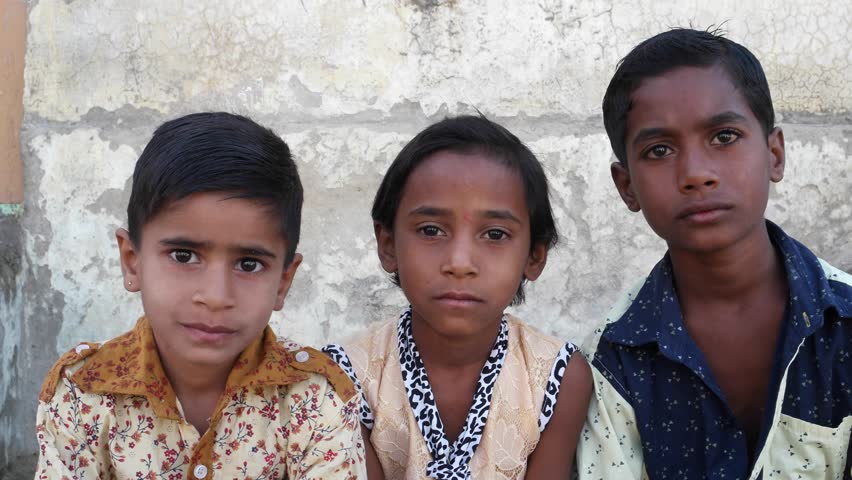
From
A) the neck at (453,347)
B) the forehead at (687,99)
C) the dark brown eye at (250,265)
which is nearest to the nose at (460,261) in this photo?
the neck at (453,347)

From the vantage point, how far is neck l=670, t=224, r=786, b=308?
2.59 m

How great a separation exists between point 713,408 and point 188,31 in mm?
2474

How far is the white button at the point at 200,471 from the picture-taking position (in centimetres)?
218

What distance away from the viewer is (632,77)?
2.69 metres

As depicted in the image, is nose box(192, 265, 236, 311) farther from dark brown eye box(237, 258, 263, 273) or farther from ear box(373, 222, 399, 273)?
ear box(373, 222, 399, 273)

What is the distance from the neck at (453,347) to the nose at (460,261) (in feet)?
0.92

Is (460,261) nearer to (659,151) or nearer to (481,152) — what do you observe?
(481,152)

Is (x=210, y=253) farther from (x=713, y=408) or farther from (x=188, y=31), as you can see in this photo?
(x=188, y=31)

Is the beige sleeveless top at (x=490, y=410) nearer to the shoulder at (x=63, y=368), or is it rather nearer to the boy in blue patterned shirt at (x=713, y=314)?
the boy in blue patterned shirt at (x=713, y=314)

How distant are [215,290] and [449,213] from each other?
28.3 inches

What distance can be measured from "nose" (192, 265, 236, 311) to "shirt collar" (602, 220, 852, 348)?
117cm

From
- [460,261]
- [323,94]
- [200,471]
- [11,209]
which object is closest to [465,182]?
[460,261]

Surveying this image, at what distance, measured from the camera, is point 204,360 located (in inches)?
85.4

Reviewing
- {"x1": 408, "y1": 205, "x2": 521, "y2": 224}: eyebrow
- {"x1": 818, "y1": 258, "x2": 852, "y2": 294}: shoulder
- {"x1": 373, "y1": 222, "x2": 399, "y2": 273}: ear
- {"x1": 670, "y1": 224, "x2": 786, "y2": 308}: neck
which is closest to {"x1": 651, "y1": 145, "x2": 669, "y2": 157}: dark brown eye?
{"x1": 670, "y1": 224, "x2": 786, "y2": 308}: neck
